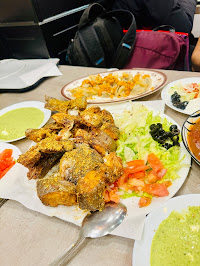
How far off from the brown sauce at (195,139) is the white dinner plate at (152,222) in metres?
0.32

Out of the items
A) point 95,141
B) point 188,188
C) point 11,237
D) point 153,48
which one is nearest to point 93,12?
point 153,48

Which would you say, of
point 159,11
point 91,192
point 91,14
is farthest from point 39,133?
point 159,11

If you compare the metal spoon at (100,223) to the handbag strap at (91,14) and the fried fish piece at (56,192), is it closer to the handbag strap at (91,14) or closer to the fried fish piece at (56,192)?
the fried fish piece at (56,192)

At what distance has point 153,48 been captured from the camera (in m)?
3.06

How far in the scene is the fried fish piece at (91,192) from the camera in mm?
1186

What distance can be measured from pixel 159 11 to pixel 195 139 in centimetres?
314

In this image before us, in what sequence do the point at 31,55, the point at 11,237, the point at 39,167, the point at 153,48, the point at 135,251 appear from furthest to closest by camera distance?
1. the point at 31,55
2. the point at 153,48
3. the point at 39,167
4. the point at 11,237
5. the point at 135,251

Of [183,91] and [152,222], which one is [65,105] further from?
[152,222]

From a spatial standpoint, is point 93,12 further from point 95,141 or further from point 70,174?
point 70,174

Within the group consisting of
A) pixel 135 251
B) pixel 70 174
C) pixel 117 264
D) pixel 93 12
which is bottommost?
pixel 117 264

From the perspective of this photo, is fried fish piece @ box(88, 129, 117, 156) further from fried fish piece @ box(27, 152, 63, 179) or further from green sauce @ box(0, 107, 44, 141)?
green sauce @ box(0, 107, 44, 141)

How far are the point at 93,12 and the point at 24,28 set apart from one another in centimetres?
127

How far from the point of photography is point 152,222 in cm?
108

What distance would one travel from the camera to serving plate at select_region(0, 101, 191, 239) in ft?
3.76
